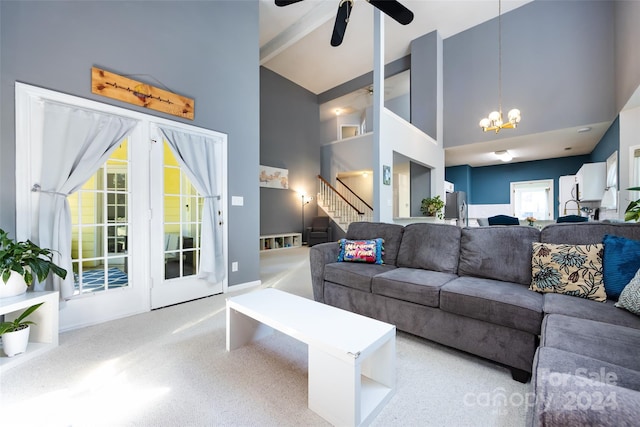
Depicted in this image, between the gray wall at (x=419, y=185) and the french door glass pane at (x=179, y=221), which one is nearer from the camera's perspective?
the french door glass pane at (x=179, y=221)

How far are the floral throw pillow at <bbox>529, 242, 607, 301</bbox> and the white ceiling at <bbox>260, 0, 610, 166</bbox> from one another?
4.74 metres

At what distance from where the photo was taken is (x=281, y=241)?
7.76 meters

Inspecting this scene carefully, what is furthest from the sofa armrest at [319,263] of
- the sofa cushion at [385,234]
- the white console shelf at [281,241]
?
the white console shelf at [281,241]

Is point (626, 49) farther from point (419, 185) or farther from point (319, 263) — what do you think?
point (319, 263)

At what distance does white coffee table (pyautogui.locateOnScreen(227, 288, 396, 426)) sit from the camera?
1.24 m

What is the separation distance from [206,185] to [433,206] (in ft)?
15.9

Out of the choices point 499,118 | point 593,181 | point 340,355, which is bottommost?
point 340,355

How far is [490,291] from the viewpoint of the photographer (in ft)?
A: 6.01

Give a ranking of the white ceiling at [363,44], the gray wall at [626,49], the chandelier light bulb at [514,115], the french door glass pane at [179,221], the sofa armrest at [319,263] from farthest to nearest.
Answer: the white ceiling at [363,44]
the chandelier light bulb at [514,115]
the gray wall at [626,49]
the french door glass pane at [179,221]
the sofa armrest at [319,263]

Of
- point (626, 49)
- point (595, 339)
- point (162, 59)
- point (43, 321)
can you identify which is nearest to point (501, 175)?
point (626, 49)

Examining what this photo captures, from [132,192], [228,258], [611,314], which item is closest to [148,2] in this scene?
[132,192]

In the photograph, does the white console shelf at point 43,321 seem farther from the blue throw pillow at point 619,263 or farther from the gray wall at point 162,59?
the blue throw pillow at point 619,263

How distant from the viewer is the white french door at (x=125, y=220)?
2.14 metres

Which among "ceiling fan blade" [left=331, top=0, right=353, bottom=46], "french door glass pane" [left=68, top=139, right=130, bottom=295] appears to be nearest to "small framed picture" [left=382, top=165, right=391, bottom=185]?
"ceiling fan blade" [left=331, top=0, right=353, bottom=46]
